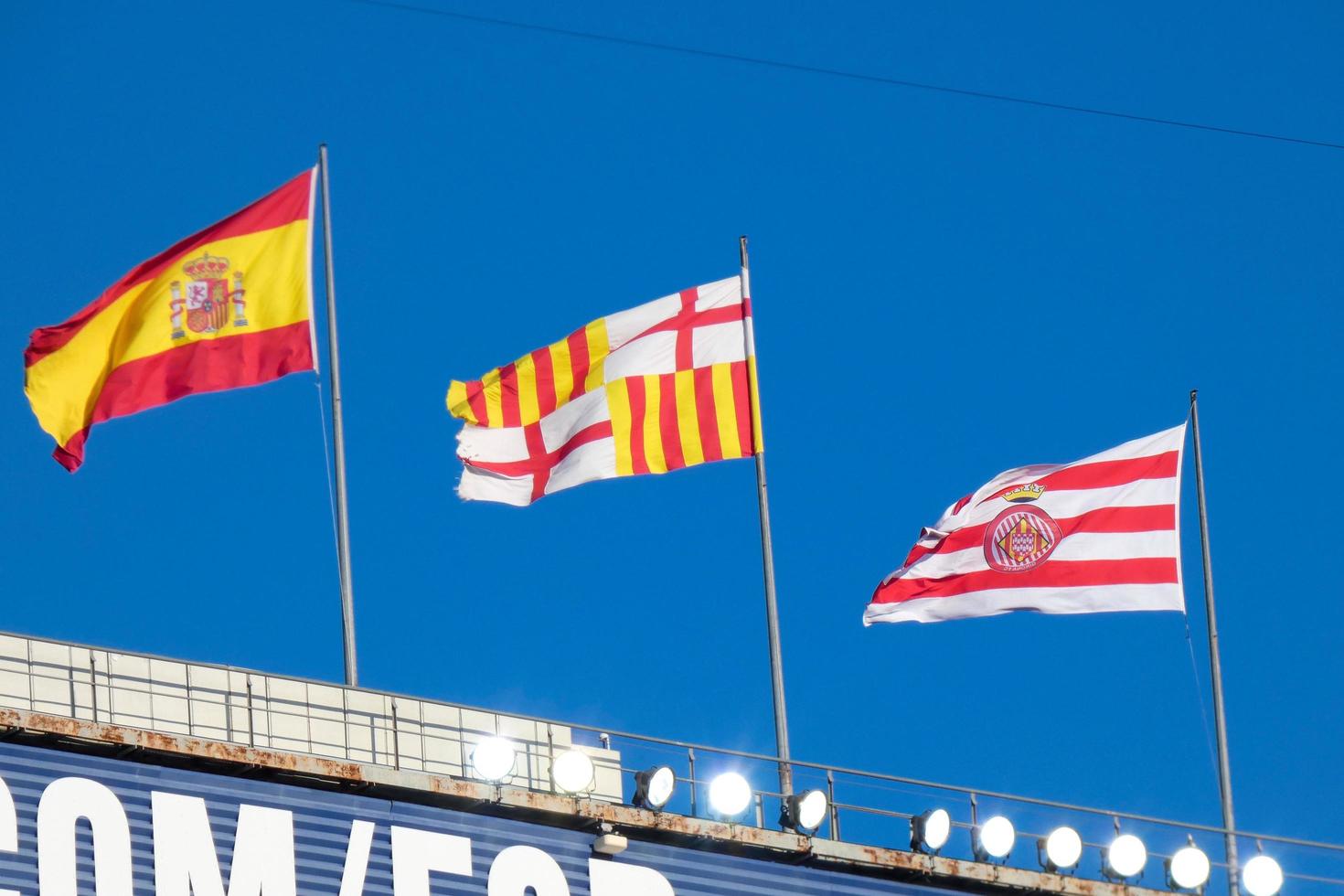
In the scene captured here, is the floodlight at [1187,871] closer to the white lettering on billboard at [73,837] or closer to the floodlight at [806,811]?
the floodlight at [806,811]

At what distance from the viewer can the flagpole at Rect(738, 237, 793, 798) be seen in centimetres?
3294

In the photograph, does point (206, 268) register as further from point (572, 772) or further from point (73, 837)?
point (73, 837)

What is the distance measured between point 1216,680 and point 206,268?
50.8ft

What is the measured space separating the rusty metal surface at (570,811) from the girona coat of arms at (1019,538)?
3.94 m

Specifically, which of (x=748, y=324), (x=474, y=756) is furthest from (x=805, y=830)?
(x=748, y=324)

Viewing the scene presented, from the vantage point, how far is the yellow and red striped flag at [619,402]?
33.7m

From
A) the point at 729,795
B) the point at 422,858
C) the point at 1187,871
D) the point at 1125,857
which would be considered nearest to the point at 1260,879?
the point at 1187,871

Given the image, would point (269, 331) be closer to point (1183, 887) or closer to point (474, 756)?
point (474, 756)

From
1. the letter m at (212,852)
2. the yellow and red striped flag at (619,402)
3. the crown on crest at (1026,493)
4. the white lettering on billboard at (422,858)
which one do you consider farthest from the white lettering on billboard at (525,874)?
the crown on crest at (1026,493)

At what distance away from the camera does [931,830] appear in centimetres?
3253

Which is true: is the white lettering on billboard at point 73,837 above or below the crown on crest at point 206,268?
below

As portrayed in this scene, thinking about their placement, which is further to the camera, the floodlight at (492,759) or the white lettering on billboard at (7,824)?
the floodlight at (492,759)

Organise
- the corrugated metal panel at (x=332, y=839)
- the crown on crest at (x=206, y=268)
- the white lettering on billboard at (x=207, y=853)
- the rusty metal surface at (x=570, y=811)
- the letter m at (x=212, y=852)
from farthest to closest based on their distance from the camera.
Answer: the crown on crest at (x=206, y=268)
the rusty metal surface at (x=570, y=811)
the letter m at (x=212, y=852)
the corrugated metal panel at (x=332, y=839)
the white lettering on billboard at (x=207, y=853)

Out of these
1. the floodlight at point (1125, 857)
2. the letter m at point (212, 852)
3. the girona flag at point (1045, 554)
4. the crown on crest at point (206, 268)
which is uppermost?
the crown on crest at point (206, 268)
